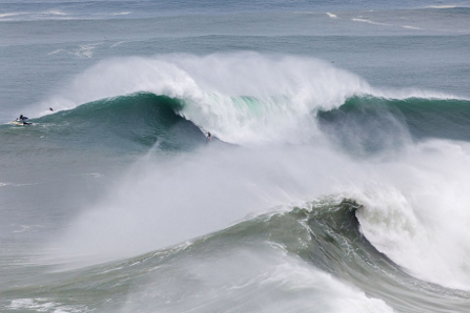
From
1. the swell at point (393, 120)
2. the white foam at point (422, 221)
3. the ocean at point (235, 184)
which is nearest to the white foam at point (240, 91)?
the ocean at point (235, 184)

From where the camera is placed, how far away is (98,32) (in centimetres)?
4853

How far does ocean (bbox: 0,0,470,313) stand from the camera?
11141 mm

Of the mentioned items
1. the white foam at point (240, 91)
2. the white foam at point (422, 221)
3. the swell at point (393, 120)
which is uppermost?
the white foam at point (240, 91)

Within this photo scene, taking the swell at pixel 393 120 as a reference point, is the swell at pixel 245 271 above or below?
below

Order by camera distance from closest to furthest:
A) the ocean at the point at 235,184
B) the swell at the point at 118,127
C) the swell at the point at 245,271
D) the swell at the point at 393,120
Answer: the swell at the point at 245,271, the ocean at the point at 235,184, the swell at the point at 118,127, the swell at the point at 393,120

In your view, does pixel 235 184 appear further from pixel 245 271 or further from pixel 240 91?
pixel 240 91

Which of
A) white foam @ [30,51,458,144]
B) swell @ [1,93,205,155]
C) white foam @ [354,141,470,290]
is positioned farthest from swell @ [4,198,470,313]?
white foam @ [30,51,458,144]

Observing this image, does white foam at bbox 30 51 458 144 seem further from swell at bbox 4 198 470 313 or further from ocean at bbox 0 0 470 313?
swell at bbox 4 198 470 313

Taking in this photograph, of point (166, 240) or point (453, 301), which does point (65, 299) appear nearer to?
point (166, 240)

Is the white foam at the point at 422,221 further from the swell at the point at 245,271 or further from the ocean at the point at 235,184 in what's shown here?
the swell at the point at 245,271

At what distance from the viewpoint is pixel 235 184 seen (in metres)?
16.3

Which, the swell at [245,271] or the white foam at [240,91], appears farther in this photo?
the white foam at [240,91]

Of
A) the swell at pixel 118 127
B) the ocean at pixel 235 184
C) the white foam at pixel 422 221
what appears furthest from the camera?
the swell at pixel 118 127

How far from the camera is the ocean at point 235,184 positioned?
439 inches
